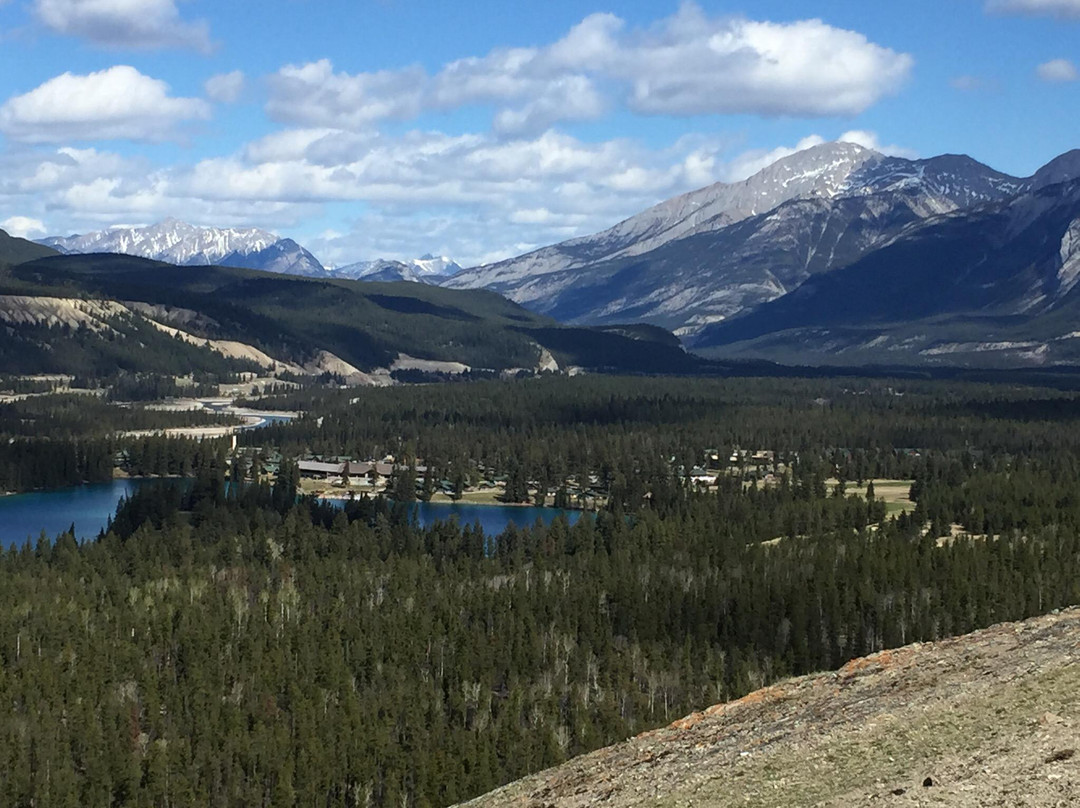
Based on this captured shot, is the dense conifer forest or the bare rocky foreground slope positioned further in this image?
the dense conifer forest

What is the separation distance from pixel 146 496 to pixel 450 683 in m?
85.5

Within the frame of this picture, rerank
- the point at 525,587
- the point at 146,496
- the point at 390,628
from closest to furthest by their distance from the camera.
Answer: the point at 390,628 < the point at 525,587 < the point at 146,496

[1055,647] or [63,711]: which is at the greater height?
[1055,647]

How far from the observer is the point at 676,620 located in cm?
11738

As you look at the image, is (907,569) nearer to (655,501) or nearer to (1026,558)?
(1026,558)

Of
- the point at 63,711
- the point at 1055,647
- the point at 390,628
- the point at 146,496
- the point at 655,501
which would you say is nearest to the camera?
the point at 1055,647

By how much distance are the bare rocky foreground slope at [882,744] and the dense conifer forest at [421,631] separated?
2462 centimetres

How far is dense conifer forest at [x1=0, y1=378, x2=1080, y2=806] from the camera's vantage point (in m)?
86.8

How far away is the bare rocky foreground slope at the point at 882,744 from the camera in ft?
152

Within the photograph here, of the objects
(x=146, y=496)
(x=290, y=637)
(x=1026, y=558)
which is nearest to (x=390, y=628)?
(x=290, y=637)

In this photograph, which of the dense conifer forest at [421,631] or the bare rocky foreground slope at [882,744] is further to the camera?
the dense conifer forest at [421,631]

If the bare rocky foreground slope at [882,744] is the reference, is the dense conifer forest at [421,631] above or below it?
below

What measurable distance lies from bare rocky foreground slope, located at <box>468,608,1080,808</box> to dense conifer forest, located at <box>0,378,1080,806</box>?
24.6 metres

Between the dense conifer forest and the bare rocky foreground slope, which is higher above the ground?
the bare rocky foreground slope
